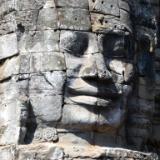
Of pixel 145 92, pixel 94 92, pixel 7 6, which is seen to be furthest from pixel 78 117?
pixel 7 6

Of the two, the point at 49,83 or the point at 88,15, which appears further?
the point at 88,15

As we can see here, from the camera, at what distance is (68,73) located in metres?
11.4

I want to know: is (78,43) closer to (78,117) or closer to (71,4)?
(71,4)

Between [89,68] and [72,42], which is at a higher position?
[72,42]

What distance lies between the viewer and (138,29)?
1230 centimetres

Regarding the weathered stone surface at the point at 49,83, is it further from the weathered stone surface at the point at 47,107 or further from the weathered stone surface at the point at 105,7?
the weathered stone surface at the point at 105,7

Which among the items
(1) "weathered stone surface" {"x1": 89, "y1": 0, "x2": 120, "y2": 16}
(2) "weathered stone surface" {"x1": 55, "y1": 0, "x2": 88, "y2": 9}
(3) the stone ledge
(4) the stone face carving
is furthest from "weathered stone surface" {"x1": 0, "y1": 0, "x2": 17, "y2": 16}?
(3) the stone ledge

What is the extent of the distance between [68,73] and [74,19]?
2.27 feet

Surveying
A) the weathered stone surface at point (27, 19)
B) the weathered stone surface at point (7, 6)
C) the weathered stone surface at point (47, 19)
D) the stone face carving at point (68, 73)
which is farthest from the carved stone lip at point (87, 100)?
the weathered stone surface at point (7, 6)

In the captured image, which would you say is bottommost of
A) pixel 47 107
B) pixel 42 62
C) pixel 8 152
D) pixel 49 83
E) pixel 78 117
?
pixel 8 152

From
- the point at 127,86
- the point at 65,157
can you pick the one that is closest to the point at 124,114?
the point at 127,86

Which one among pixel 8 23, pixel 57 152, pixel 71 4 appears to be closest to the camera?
pixel 57 152

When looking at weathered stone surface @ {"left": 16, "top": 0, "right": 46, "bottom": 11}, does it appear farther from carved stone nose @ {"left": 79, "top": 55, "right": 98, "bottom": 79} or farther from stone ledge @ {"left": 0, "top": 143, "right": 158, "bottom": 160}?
stone ledge @ {"left": 0, "top": 143, "right": 158, "bottom": 160}

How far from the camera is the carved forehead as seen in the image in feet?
38.0
